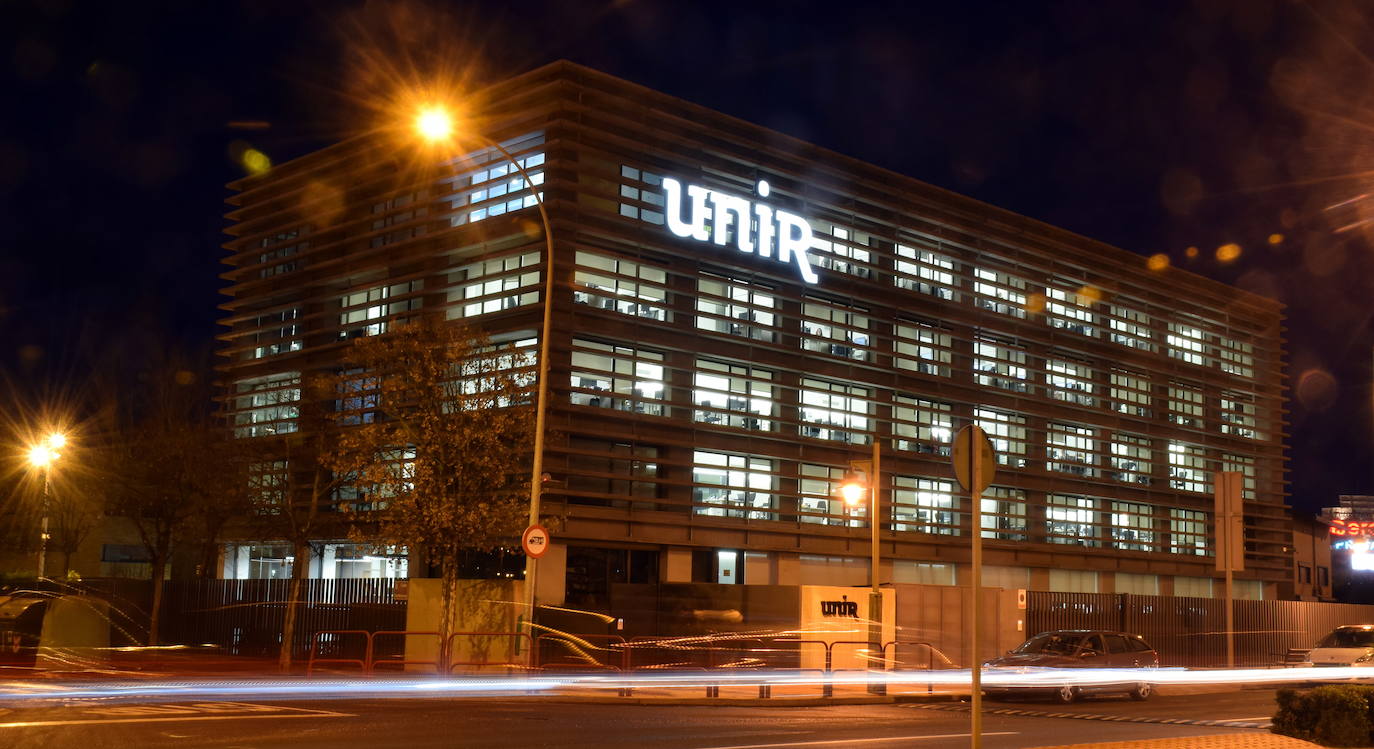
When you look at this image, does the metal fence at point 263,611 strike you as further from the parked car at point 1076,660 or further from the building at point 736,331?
the parked car at point 1076,660

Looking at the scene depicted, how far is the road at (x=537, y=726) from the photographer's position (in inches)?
640

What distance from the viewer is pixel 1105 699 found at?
98.4ft

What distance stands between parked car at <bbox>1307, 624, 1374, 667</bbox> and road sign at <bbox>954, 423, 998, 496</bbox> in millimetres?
26013

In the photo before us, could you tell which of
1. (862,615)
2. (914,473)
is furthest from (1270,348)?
(862,615)

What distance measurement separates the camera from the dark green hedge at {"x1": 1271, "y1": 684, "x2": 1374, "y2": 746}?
16.8 metres

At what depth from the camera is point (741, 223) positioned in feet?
135

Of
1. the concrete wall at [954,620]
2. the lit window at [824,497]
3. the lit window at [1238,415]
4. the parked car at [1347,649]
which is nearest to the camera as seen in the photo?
the parked car at [1347,649]

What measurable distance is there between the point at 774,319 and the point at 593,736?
83.2 ft

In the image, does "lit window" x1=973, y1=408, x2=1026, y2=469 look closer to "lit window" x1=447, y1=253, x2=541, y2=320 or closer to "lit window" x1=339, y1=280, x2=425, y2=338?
"lit window" x1=447, y1=253, x2=541, y2=320

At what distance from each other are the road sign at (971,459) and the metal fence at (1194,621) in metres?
28.0

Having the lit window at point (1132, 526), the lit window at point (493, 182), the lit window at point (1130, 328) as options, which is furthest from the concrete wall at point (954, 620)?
the lit window at point (1130, 328)

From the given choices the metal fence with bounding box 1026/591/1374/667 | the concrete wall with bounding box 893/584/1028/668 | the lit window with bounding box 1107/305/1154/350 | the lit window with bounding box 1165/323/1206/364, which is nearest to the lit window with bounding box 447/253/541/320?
the concrete wall with bounding box 893/584/1028/668

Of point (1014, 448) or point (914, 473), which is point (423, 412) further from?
point (1014, 448)

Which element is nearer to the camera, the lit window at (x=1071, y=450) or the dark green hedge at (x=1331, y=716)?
the dark green hedge at (x=1331, y=716)
